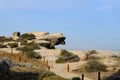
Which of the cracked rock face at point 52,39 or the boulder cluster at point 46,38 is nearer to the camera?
the boulder cluster at point 46,38

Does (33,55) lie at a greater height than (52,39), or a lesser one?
lesser

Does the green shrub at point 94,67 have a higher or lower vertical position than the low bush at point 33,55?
higher

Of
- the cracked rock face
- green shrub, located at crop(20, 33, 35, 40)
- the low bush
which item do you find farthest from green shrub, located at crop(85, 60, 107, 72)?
green shrub, located at crop(20, 33, 35, 40)

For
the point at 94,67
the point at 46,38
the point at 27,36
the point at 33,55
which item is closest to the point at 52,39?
the point at 46,38

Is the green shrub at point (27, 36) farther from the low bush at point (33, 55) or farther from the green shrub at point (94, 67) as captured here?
the green shrub at point (94, 67)

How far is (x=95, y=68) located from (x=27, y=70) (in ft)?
33.9

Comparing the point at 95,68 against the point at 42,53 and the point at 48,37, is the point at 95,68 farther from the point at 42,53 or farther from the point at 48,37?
the point at 48,37

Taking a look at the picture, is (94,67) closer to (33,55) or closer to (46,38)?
(33,55)

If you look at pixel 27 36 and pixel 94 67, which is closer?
pixel 94 67

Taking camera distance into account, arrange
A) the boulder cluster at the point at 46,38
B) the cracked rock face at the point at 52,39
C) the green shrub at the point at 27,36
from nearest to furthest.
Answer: the boulder cluster at the point at 46,38 → the cracked rock face at the point at 52,39 → the green shrub at the point at 27,36

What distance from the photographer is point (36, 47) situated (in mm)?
66375

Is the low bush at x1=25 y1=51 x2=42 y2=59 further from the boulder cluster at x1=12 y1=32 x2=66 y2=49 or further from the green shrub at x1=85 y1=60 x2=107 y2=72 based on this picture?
the boulder cluster at x1=12 y1=32 x2=66 y2=49

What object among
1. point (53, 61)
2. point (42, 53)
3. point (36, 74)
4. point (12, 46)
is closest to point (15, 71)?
point (36, 74)

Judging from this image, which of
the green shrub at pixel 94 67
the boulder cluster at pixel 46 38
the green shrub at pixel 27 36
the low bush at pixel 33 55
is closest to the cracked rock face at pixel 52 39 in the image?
the boulder cluster at pixel 46 38
